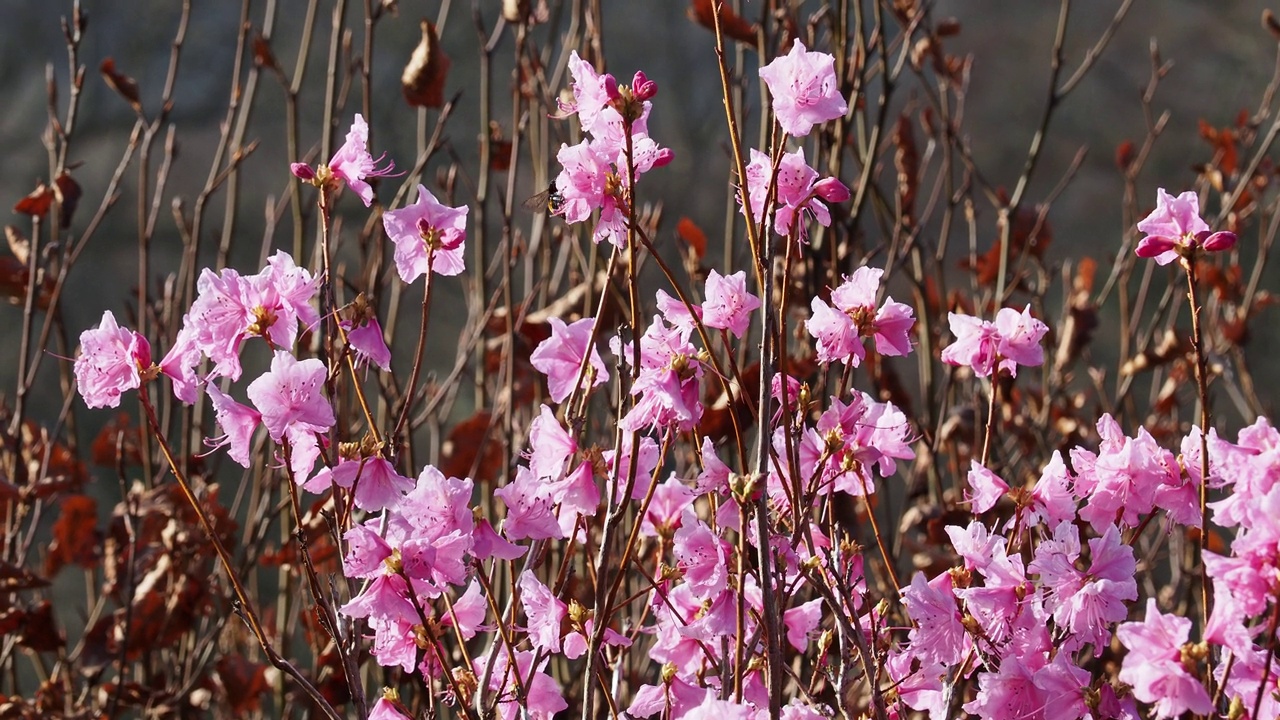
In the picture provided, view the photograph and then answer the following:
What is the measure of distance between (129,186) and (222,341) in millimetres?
4732

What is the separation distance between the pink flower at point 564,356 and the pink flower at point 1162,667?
0.42 meters

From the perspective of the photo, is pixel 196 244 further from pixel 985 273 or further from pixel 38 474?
pixel 985 273

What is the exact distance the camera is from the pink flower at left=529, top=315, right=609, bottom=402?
951 millimetres

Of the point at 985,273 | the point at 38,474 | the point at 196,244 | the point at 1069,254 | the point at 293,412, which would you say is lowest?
the point at 1069,254

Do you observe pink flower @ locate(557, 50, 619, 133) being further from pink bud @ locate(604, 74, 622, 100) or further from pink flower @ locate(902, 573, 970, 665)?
pink flower @ locate(902, 573, 970, 665)

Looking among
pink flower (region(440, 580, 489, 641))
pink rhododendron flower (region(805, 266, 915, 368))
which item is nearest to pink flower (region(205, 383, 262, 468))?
pink flower (region(440, 580, 489, 641))

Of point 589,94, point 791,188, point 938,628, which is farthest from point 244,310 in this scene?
point 938,628

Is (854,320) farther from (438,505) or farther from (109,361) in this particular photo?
(109,361)

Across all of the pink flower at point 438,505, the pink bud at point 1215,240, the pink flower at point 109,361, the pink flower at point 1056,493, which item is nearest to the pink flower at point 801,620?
the pink flower at point 1056,493

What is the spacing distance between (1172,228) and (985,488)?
25 centimetres

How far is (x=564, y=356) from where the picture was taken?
3.16ft

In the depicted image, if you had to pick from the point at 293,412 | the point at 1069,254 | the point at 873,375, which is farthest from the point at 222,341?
the point at 1069,254

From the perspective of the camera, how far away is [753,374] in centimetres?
135

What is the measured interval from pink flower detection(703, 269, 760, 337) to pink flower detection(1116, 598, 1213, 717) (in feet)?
1.18
